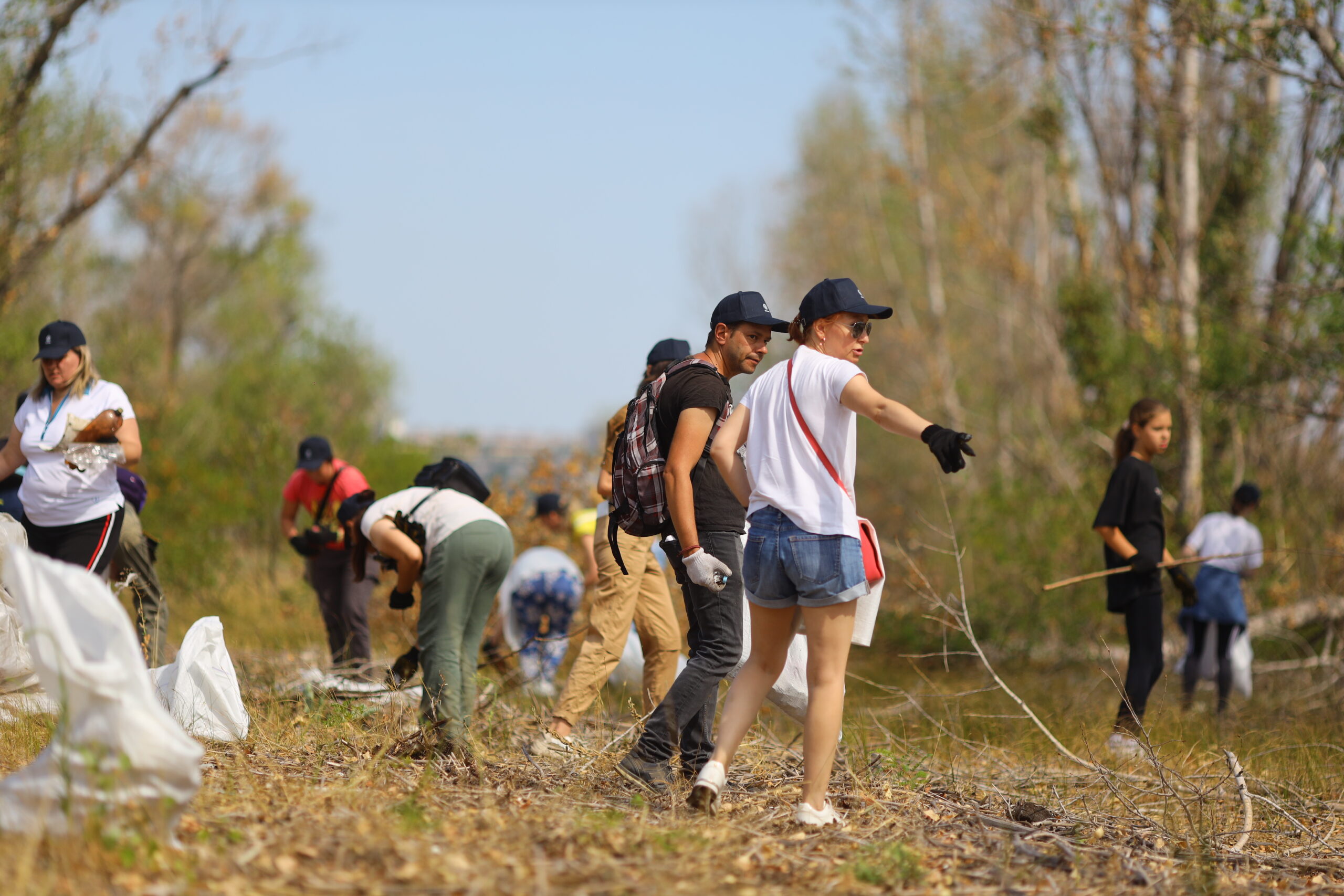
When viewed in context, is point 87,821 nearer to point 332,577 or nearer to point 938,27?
point 332,577

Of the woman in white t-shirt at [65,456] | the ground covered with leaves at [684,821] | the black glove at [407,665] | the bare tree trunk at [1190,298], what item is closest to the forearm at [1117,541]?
the ground covered with leaves at [684,821]

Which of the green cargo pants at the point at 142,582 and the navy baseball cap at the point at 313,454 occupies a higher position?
the navy baseball cap at the point at 313,454

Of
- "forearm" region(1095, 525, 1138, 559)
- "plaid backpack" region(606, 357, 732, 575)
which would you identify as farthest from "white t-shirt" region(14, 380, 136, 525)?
"forearm" region(1095, 525, 1138, 559)

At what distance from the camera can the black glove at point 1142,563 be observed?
242 inches

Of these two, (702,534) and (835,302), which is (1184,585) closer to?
(702,534)

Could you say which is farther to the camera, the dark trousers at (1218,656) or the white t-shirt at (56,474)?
the dark trousers at (1218,656)

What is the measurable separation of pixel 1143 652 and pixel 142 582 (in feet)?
17.4

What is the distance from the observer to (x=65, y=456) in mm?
5578

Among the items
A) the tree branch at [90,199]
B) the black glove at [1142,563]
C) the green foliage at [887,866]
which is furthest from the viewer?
the tree branch at [90,199]

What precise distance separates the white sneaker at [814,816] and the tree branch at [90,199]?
9.03m

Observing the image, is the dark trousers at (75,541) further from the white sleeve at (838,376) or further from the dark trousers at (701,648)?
the white sleeve at (838,376)

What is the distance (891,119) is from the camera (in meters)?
21.7

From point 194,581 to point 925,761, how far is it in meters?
8.22

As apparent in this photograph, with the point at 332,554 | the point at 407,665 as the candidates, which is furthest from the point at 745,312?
the point at 332,554
